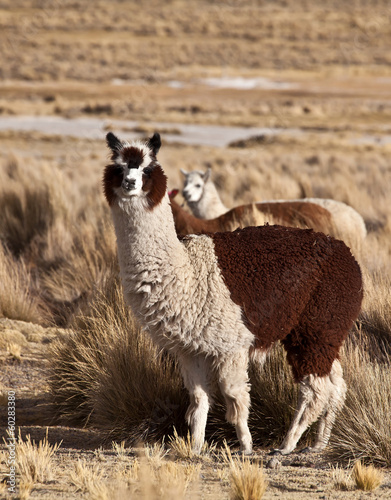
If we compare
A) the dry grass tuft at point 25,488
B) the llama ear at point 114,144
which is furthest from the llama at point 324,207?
the dry grass tuft at point 25,488

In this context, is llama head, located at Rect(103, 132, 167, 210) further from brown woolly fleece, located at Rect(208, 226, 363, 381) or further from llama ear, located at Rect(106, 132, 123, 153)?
brown woolly fleece, located at Rect(208, 226, 363, 381)

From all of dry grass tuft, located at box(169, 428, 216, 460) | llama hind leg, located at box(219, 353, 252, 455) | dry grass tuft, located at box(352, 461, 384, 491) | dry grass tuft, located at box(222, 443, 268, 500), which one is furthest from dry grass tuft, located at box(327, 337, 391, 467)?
dry grass tuft, located at box(222, 443, 268, 500)

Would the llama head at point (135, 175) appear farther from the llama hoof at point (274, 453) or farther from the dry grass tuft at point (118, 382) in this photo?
the llama hoof at point (274, 453)

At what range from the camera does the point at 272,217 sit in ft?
26.8

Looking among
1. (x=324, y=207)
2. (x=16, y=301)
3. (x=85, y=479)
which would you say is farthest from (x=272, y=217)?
(x=85, y=479)

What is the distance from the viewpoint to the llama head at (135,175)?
3.98 m

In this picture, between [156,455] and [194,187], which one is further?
[194,187]

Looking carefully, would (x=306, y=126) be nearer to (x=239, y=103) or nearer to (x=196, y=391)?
(x=239, y=103)

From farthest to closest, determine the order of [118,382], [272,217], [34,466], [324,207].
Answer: [324,207] → [272,217] → [118,382] → [34,466]

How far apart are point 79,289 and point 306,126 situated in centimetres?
2522

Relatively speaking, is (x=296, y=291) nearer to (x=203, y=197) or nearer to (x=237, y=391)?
(x=237, y=391)

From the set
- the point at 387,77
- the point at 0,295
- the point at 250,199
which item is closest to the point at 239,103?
the point at 387,77

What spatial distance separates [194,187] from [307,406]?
5.58 meters

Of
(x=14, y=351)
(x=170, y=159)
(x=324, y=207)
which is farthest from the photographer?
(x=170, y=159)
